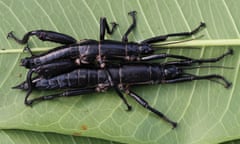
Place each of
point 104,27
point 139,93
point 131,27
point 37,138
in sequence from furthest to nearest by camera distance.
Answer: point 37,138 → point 139,93 → point 131,27 → point 104,27

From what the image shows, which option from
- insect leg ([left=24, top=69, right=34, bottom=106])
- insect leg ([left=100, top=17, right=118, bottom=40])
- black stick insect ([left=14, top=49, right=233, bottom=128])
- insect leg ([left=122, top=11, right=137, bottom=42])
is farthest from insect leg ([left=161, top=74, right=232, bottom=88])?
insect leg ([left=24, top=69, right=34, bottom=106])

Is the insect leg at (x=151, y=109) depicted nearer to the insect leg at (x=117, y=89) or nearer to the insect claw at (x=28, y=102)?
the insect leg at (x=117, y=89)

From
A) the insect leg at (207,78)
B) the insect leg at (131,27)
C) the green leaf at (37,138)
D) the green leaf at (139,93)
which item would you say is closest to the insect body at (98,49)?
the insect leg at (131,27)

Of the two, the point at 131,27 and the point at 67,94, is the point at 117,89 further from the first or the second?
the point at 131,27

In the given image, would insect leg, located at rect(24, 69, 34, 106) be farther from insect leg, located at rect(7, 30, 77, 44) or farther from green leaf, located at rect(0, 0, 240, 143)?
insect leg, located at rect(7, 30, 77, 44)

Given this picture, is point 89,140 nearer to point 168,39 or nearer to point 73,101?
point 73,101

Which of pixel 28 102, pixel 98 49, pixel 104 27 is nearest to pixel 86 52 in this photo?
pixel 98 49

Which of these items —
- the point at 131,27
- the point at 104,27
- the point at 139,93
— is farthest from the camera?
the point at 139,93
